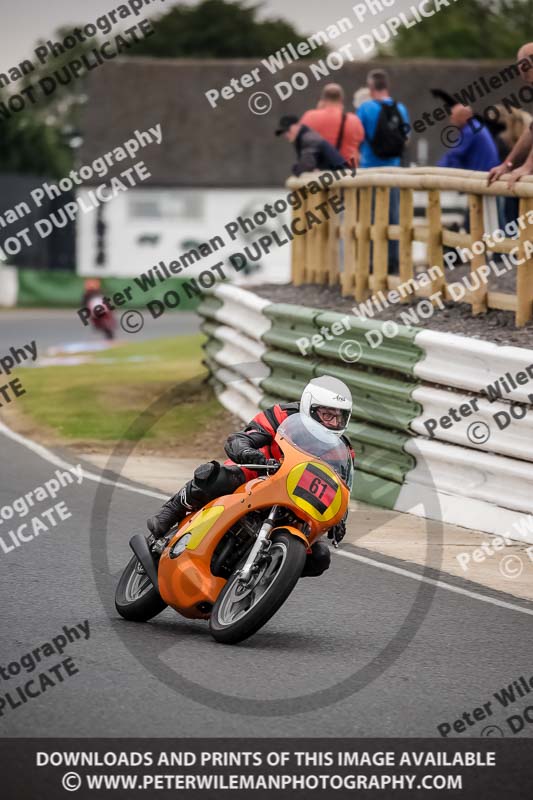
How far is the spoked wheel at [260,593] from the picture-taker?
22.3 feet

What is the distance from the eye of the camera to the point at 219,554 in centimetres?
733

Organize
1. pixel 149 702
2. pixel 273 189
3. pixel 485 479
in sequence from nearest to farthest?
pixel 149 702, pixel 485 479, pixel 273 189

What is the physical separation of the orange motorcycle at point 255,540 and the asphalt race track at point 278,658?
0.63 ft

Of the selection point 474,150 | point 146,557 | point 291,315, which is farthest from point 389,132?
point 146,557

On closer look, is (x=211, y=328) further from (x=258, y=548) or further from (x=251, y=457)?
(x=258, y=548)

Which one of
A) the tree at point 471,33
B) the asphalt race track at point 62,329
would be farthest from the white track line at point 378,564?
the tree at point 471,33

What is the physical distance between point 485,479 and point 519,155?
2560 mm

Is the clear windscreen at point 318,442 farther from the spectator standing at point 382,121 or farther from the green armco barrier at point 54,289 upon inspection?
the green armco barrier at point 54,289

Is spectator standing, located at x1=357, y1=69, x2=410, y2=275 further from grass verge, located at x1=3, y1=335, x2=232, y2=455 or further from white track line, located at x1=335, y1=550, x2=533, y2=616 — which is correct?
white track line, located at x1=335, y1=550, x2=533, y2=616

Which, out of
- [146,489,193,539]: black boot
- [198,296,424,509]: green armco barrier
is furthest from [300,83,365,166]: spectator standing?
[146,489,193,539]: black boot

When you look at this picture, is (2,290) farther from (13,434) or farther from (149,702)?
(149,702)

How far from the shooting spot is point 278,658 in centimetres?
697

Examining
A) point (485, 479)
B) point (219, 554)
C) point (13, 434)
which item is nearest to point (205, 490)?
→ point (219, 554)
